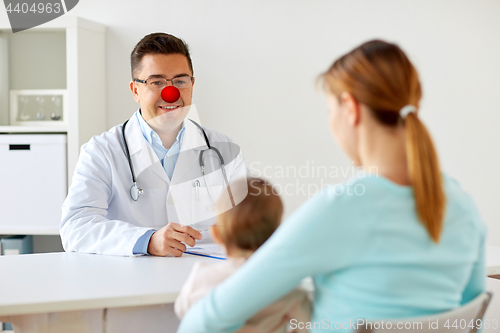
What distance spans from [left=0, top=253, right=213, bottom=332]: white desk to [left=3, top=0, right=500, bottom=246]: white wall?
56.7 inches

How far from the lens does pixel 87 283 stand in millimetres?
1126

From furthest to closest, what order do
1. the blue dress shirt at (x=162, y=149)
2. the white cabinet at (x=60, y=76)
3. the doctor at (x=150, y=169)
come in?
1. the white cabinet at (x=60, y=76)
2. the blue dress shirt at (x=162, y=149)
3. the doctor at (x=150, y=169)

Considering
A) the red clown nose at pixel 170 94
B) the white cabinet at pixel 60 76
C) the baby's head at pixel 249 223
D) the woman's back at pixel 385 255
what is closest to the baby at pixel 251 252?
the baby's head at pixel 249 223

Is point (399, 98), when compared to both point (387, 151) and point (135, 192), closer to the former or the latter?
point (387, 151)

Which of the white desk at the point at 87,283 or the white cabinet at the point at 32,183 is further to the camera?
the white cabinet at the point at 32,183

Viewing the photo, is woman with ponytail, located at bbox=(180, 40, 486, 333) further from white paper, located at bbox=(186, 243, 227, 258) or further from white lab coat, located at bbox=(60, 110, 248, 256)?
white lab coat, located at bbox=(60, 110, 248, 256)

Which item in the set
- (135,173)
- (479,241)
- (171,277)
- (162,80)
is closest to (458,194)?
(479,241)

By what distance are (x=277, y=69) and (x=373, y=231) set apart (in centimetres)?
211

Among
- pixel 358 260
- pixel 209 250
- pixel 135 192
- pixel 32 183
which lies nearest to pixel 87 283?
A: pixel 209 250

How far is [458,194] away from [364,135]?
186 millimetres

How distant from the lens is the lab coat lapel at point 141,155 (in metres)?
1.74

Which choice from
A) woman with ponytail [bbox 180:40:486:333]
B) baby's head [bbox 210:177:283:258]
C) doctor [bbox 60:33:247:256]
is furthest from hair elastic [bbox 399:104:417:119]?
doctor [bbox 60:33:247:256]

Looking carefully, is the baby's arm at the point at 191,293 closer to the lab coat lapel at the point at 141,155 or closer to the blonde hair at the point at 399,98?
the blonde hair at the point at 399,98

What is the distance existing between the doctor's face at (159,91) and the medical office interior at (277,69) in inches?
32.0
